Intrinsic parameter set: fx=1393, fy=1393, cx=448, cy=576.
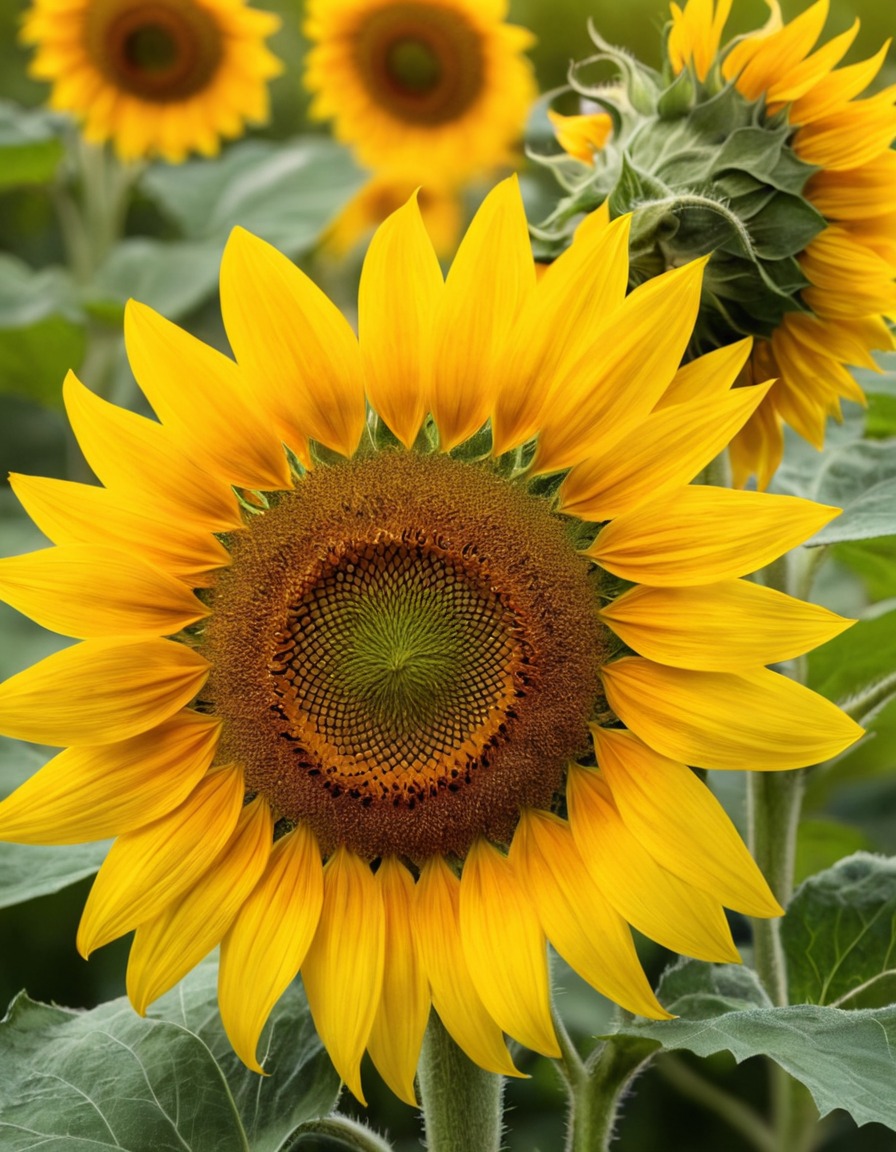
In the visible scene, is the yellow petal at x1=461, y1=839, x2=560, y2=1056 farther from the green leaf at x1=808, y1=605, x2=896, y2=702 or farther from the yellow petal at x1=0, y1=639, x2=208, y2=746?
the green leaf at x1=808, y1=605, x2=896, y2=702

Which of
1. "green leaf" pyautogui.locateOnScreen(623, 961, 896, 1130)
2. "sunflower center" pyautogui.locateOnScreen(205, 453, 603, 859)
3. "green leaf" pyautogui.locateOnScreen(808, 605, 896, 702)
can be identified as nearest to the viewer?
"green leaf" pyautogui.locateOnScreen(623, 961, 896, 1130)

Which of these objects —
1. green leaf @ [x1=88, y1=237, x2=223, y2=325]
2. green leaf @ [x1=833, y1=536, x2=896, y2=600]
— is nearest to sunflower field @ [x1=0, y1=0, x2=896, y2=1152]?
green leaf @ [x1=833, y1=536, x2=896, y2=600]

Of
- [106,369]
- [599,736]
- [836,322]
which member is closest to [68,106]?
[106,369]

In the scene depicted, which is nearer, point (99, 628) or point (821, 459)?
point (99, 628)

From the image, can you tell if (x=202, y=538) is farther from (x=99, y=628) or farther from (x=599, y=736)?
(x=599, y=736)

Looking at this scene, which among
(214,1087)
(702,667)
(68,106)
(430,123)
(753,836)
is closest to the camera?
(702,667)

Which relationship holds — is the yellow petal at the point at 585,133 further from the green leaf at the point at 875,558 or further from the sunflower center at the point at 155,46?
the sunflower center at the point at 155,46

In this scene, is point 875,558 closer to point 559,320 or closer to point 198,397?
point 559,320
